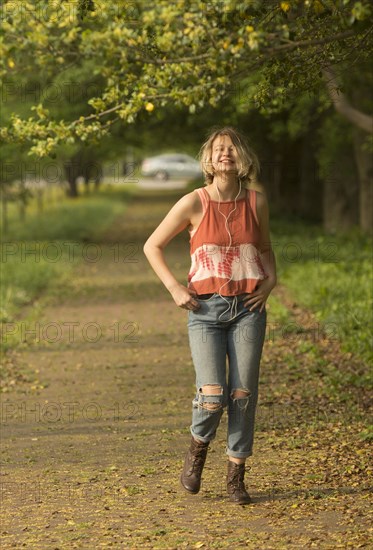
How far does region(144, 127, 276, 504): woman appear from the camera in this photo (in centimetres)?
618

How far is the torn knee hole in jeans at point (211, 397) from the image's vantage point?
20.3ft

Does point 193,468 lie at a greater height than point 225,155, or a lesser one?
lesser

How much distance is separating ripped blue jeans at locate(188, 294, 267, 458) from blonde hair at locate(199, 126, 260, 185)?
64 cm

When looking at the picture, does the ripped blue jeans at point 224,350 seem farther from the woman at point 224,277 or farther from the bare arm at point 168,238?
the bare arm at point 168,238

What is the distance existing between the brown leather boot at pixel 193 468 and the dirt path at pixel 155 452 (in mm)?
93

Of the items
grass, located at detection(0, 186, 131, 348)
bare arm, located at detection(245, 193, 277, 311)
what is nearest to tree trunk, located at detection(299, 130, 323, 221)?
grass, located at detection(0, 186, 131, 348)

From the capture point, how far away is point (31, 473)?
290 inches

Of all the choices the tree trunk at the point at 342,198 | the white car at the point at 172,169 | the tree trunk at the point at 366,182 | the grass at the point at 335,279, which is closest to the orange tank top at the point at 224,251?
the grass at the point at 335,279

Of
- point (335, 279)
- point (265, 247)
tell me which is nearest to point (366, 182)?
point (335, 279)

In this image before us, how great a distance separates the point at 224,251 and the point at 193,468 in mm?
1216

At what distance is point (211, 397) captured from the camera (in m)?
6.19

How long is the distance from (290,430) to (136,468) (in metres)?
1.41

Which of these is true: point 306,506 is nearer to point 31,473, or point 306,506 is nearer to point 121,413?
point 31,473

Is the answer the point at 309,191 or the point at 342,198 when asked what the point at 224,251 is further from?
the point at 309,191
